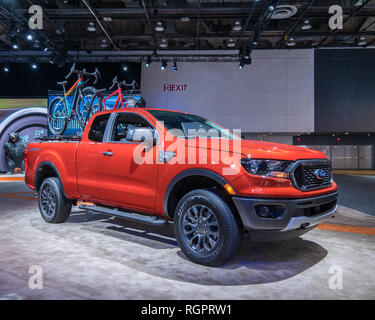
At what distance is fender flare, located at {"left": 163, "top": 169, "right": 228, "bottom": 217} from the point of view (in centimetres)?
288

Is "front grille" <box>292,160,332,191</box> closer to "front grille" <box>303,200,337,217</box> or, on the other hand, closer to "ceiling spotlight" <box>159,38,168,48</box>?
"front grille" <box>303,200,337,217</box>

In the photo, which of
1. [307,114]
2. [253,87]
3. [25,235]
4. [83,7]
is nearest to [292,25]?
[253,87]

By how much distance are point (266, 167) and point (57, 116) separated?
14.2 meters

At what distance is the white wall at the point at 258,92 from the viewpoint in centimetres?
1677

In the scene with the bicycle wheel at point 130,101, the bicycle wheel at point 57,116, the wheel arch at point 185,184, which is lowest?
the wheel arch at point 185,184

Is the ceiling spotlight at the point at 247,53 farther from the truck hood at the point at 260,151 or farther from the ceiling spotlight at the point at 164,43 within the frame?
the truck hood at the point at 260,151

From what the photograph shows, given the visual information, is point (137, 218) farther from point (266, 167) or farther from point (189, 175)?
point (266, 167)

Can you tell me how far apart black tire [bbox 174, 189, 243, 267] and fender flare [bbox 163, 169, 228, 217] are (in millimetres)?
157

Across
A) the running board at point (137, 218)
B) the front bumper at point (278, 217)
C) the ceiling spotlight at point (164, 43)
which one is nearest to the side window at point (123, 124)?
the running board at point (137, 218)

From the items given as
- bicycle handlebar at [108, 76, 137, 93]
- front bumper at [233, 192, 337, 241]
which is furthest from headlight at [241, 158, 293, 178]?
bicycle handlebar at [108, 76, 137, 93]

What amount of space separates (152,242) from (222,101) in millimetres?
14016

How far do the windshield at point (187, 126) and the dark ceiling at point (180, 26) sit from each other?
811cm

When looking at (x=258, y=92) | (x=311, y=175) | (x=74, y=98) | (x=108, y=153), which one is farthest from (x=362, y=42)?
(x=108, y=153)
